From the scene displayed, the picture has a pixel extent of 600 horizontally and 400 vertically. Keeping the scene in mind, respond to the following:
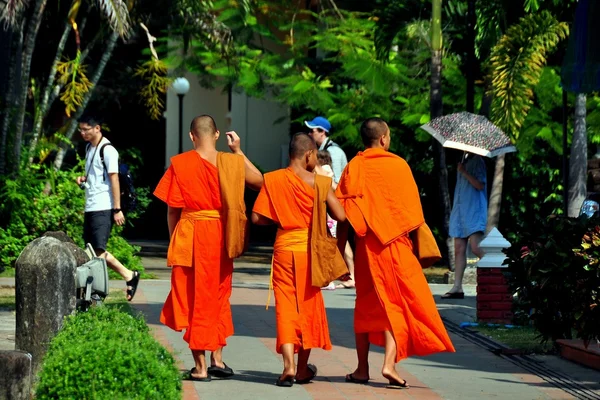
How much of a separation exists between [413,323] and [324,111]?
13158 millimetres

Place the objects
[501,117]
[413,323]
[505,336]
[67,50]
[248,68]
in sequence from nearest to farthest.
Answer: [413,323] → [505,336] → [501,117] → [248,68] → [67,50]

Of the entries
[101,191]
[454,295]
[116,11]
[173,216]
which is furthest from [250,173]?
[116,11]

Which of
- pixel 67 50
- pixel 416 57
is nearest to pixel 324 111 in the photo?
pixel 416 57

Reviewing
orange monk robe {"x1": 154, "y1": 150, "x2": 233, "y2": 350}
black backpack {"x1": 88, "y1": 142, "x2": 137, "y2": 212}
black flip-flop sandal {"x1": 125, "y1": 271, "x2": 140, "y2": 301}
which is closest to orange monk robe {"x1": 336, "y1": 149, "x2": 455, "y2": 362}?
orange monk robe {"x1": 154, "y1": 150, "x2": 233, "y2": 350}

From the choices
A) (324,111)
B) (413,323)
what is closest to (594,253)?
(413,323)

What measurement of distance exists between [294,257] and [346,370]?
1.12 meters

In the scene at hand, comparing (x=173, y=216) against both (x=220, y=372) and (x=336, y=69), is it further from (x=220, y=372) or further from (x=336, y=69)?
(x=336, y=69)

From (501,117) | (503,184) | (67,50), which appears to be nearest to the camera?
(501,117)

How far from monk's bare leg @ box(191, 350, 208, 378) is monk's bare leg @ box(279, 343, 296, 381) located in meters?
0.55

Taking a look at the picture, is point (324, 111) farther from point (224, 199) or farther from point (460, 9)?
point (224, 199)

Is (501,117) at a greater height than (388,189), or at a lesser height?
greater

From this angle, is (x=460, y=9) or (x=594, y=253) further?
(x=460, y=9)

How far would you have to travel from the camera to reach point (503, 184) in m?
19.7

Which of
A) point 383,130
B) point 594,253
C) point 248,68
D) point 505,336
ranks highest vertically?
point 248,68
